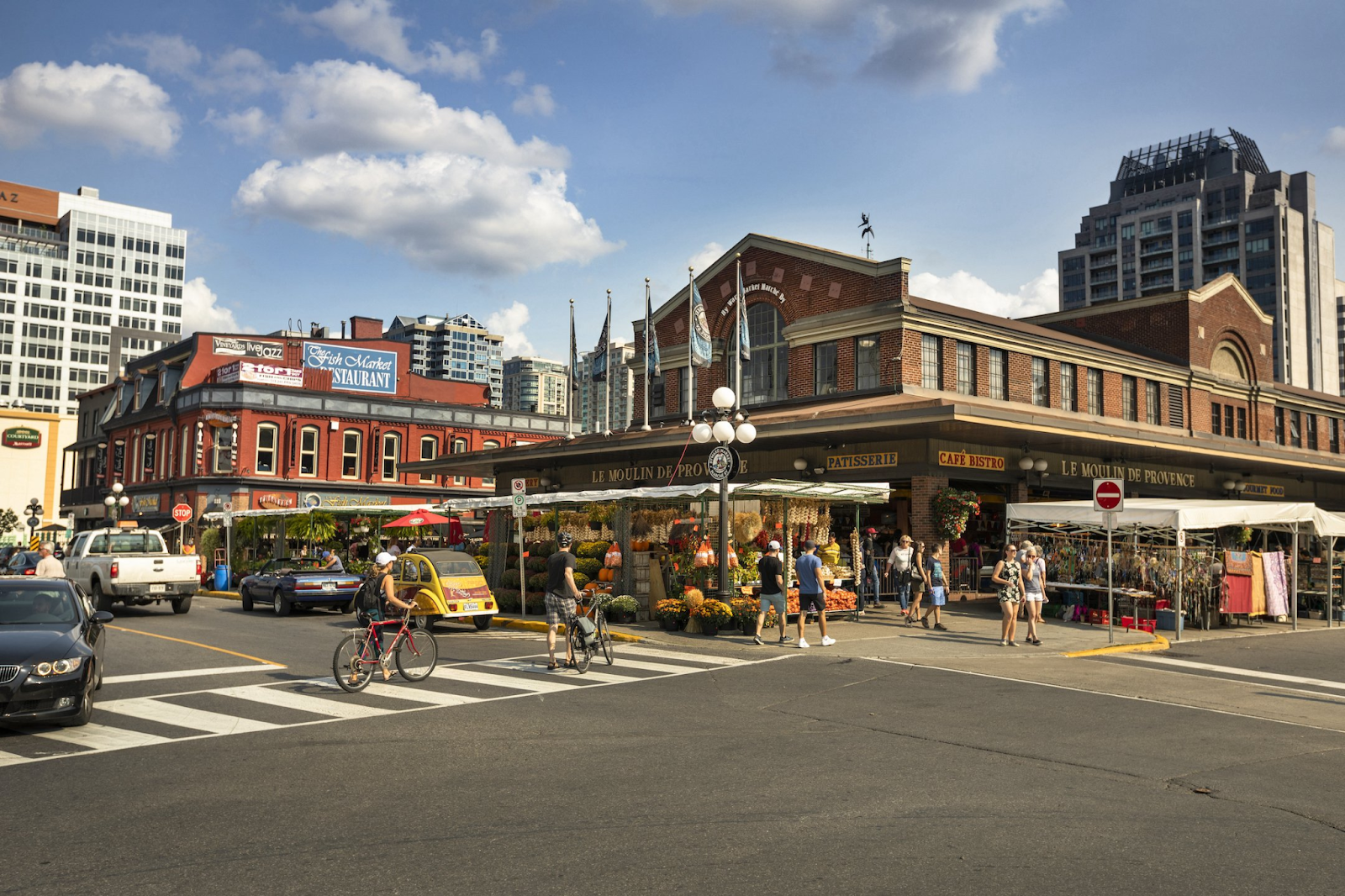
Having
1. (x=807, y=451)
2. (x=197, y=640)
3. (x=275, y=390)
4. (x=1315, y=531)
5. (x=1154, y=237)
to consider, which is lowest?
(x=197, y=640)

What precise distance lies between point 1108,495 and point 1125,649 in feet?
9.22

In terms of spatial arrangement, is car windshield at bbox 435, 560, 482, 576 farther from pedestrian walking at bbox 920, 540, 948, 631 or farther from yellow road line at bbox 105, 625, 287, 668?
pedestrian walking at bbox 920, 540, 948, 631

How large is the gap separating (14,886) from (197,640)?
14510 mm

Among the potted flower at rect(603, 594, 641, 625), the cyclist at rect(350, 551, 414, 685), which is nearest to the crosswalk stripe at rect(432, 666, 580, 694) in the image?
the cyclist at rect(350, 551, 414, 685)

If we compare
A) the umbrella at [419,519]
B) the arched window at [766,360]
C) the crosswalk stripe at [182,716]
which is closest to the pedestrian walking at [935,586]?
the arched window at [766,360]

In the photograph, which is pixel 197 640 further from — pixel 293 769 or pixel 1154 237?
pixel 1154 237

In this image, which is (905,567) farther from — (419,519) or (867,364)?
(419,519)

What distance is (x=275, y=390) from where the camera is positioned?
5125 cm

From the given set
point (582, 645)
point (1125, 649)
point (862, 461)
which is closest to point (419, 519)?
point (862, 461)

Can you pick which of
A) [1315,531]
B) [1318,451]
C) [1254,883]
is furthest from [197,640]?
[1318,451]

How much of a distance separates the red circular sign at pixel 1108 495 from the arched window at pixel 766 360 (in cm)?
1577

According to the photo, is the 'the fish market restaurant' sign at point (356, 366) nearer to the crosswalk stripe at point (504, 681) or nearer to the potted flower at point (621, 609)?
the potted flower at point (621, 609)

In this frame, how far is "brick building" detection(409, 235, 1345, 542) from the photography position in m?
26.5

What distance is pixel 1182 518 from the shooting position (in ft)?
67.2
